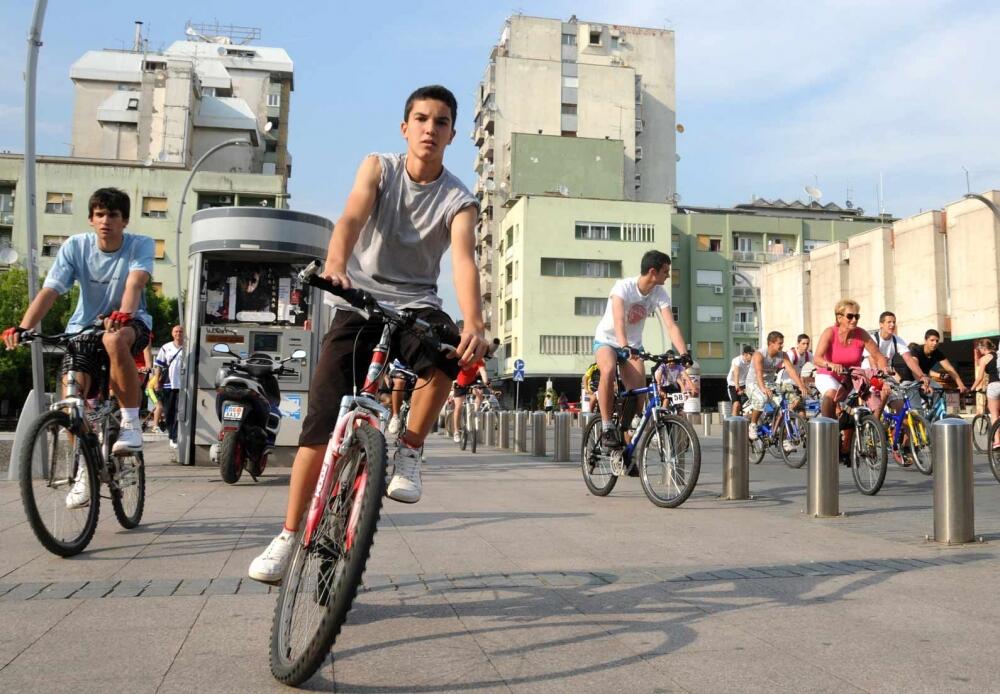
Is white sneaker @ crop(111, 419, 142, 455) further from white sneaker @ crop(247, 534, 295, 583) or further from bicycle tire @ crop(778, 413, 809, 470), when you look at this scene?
bicycle tire @ crop(778, 413, 809, 470)

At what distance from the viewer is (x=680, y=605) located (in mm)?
3912

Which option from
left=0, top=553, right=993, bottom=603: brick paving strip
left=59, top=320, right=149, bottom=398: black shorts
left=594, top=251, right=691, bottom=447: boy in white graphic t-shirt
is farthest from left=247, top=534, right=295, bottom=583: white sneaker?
left=594, top=251, right=691, bottom=447: boy in white graphic t-shirt

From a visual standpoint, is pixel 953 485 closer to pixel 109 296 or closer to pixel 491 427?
pixel 109 296

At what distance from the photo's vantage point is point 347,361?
359 centimetres

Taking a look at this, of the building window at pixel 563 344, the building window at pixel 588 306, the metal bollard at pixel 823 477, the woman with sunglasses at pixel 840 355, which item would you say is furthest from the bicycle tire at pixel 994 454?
the building window at pixel 588 306

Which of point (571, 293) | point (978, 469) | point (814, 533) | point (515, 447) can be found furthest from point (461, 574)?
point (571, 293)

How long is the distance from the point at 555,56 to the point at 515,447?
65171mm

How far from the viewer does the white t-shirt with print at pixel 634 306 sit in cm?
827

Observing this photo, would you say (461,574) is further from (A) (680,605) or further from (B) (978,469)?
(B) (978,469)

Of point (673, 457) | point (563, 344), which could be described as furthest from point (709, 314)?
point (673, 457)

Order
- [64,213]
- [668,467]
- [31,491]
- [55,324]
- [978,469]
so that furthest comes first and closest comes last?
[64,213]
[55,324]
[978,469]
[668,467]
[31,491]

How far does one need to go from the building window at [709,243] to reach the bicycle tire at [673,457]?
221 feet

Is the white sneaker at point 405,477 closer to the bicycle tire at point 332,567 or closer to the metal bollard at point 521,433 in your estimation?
the bicycle tire at point 332,567

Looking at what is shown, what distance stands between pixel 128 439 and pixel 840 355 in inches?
279
